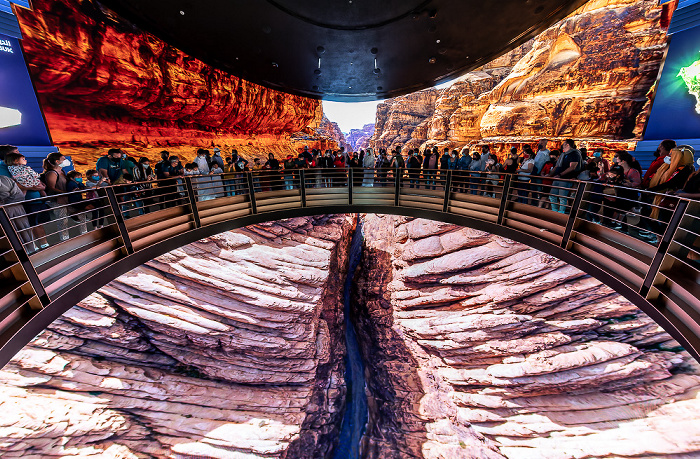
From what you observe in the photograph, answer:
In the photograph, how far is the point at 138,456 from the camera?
763 cm

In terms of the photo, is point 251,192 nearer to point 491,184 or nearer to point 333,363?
point 491,184

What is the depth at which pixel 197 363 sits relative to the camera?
952cm

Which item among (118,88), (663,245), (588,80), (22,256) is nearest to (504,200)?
(663,245)

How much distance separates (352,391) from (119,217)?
14895 mm

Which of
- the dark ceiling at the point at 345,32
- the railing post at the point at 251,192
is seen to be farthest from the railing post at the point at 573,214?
the railing post at the point at 251,192

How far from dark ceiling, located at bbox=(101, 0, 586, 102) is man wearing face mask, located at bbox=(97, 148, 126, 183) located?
244 cm

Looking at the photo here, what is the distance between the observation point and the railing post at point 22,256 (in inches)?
85.4

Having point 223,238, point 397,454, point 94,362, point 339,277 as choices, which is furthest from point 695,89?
point 94,362

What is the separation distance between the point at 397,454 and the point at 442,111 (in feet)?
118

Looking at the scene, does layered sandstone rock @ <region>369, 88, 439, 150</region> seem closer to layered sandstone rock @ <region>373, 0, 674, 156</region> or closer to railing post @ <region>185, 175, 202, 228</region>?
layered sandstone rock @ <region>373, 0, 674, 156</region>

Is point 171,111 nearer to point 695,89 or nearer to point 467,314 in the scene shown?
point 467,314

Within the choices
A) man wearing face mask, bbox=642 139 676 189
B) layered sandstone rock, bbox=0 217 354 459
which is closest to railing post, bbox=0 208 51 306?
layered sandstone rock, bbox=0 217 354 459

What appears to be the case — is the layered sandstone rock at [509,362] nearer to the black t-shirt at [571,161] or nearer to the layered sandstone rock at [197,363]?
the layered sandstone rock at [197,363]

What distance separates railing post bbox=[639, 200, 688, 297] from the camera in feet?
7.73
